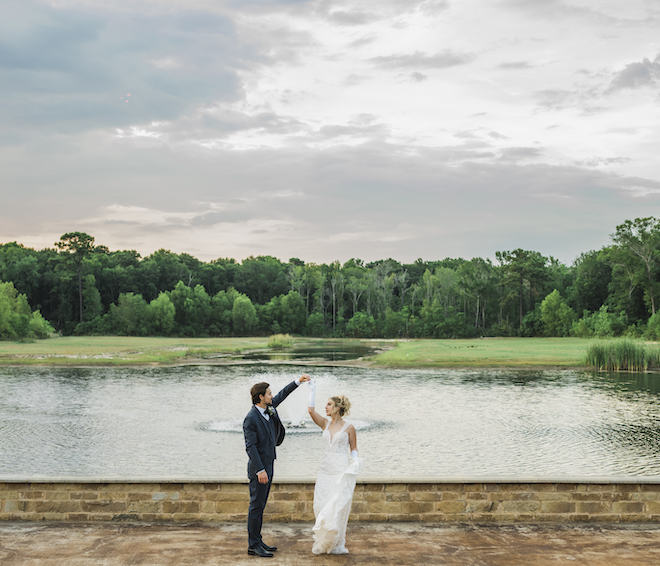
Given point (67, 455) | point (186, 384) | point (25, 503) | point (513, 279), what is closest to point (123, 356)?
point (186, 384)

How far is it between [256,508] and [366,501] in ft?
6.03

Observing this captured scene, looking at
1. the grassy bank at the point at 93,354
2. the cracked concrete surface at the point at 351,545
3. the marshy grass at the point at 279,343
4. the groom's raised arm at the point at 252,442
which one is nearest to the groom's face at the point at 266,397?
the groom's raised arm at the point at 252,442

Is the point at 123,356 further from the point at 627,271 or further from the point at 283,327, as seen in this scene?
the point at 627,271

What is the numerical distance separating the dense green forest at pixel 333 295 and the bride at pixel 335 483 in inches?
3561

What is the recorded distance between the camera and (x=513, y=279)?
113750mm

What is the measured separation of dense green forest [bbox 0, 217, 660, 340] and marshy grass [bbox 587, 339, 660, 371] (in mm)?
36514

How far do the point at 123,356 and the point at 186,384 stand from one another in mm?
26387

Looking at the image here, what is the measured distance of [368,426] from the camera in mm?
27234

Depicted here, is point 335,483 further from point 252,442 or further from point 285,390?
point 285,390

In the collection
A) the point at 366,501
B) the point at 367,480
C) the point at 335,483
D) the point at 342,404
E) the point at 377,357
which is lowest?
the point at 377,357

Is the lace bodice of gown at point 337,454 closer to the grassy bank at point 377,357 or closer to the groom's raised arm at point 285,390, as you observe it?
the groom's raised arm at point 285,390

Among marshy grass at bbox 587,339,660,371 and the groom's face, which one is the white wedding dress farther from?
marshy grass at bbox 587,339,660,371

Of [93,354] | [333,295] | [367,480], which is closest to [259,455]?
[367,480]

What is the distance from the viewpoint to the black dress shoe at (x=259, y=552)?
24.2ft
